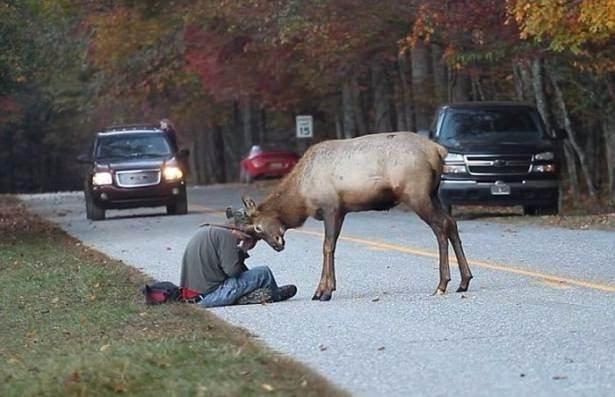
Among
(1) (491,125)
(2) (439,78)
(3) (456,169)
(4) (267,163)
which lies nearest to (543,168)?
(1) (491,125)

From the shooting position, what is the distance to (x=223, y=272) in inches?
572

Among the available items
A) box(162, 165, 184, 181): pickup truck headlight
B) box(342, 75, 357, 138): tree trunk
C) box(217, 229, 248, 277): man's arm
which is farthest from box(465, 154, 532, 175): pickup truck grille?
box(342, 75, 357, 138): tree trunk

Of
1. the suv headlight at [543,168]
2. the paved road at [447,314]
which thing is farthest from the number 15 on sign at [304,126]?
the paved road at [447,314]

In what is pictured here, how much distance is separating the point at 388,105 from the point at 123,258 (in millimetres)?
25653

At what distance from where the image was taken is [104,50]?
164ft

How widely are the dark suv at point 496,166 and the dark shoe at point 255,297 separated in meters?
12.7

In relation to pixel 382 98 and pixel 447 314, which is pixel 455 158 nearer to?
pixel 447 314

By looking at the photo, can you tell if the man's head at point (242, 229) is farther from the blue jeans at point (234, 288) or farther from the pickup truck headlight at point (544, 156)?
the pickup truck headlight at point (544, 156)

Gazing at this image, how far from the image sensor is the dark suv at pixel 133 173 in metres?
32.4

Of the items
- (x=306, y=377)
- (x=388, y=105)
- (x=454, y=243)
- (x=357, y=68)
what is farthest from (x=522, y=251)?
(x=388, y=105)

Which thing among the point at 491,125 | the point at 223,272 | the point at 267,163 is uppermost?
the point at 223,272

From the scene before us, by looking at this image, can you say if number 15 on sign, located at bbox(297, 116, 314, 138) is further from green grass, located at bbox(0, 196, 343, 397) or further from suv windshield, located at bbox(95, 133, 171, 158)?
green grass, located at bbox(0, 196, 343, 397)

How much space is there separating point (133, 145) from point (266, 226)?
19.1 meters

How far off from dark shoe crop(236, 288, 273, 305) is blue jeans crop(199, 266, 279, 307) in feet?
0.11
